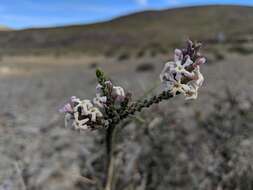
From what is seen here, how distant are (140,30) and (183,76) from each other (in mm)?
72603

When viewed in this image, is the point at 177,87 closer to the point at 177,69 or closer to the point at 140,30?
the point at 177,69

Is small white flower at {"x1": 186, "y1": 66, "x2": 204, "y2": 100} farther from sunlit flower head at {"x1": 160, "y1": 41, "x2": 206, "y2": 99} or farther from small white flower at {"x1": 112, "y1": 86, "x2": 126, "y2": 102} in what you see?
small white flower at {"x1": 112, "y1": 86, "x2": 126, "y2": 102}

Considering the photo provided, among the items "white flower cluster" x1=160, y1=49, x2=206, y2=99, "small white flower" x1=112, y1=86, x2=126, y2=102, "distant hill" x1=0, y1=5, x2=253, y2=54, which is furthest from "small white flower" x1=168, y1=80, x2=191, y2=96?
"distant hill" x1=0, y1=5, x2=253, y2=54

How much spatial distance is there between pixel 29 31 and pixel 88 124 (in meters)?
75.0

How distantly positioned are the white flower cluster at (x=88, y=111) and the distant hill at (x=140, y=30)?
5321cm

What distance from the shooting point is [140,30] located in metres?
73.9

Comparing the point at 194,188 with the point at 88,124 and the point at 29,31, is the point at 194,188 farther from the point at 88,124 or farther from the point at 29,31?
the point at 29,31

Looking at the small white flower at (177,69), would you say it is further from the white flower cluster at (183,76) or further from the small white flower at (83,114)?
the small white flower at (83,114)

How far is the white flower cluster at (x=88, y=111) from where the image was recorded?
188cm

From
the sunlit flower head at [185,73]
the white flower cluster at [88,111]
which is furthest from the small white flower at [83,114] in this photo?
the sunlit flower head at [185,73]

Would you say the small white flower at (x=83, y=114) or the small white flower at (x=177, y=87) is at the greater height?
the small white flower at (x=177, y=87)

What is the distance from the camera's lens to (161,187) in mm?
3238

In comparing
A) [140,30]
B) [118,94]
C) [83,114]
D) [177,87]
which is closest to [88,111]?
[83,114]

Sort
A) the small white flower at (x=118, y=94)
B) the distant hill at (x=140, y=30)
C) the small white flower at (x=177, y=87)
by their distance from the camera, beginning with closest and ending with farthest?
the small white flower at (x=177, y=87), the small white flower at (x=118, y=94), the distant hill at (x=140, y=30)
